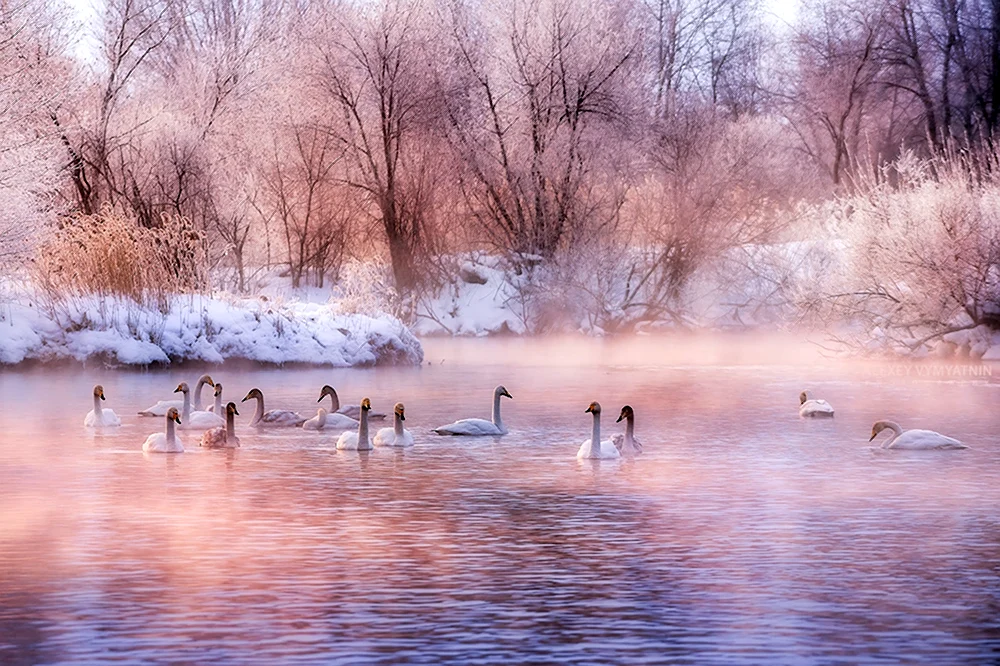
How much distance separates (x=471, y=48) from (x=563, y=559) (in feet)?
136

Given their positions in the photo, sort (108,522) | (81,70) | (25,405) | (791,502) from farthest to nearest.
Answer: (81,70), (25,405), (791,502), (108,522)

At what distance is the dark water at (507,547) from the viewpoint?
8.48m

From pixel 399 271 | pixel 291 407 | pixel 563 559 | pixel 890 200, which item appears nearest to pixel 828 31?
pixel 399 271

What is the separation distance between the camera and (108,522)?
12484 mm

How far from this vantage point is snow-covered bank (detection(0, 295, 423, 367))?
30.6 metres

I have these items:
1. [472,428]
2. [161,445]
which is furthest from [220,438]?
[472,428]

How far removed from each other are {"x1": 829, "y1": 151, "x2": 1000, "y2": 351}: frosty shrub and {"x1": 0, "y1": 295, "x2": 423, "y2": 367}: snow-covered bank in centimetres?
1008

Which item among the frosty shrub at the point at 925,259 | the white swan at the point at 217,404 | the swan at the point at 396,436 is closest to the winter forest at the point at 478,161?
the frosty shrub at the point at 925,259

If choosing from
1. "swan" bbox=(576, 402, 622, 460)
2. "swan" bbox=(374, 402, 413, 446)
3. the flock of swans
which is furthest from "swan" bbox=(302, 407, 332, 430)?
"swan" bbox=(576, 402, 622, 460)

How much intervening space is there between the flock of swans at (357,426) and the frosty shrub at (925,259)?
37.3ft

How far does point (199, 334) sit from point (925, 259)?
1523 centimetres

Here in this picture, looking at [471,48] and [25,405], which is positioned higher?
[471,48]

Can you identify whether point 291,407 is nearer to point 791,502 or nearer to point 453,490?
point 453,490

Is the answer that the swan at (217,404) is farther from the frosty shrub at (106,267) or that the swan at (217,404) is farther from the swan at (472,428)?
the frosty shrub at (106,267)
